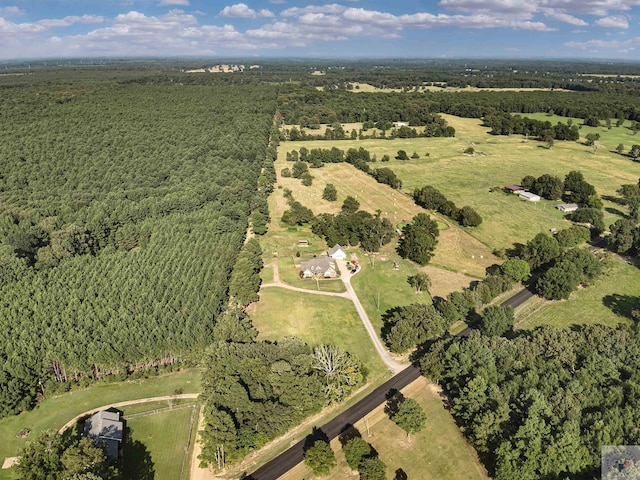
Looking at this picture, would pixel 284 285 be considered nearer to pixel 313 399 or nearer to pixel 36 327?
pixel 313 399

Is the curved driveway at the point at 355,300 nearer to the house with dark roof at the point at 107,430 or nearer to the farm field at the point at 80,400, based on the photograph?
the farm field at the point at 80,400

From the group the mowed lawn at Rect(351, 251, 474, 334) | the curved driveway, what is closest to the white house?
the curved driveway

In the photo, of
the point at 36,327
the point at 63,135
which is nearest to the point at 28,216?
the point at 36,327

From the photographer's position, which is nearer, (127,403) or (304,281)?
(127,403)

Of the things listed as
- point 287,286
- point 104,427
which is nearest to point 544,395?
point 287,286

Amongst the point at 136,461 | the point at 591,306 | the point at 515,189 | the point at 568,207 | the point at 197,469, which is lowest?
the point at 136,461

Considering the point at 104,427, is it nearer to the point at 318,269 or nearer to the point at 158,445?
the point at 158,445
